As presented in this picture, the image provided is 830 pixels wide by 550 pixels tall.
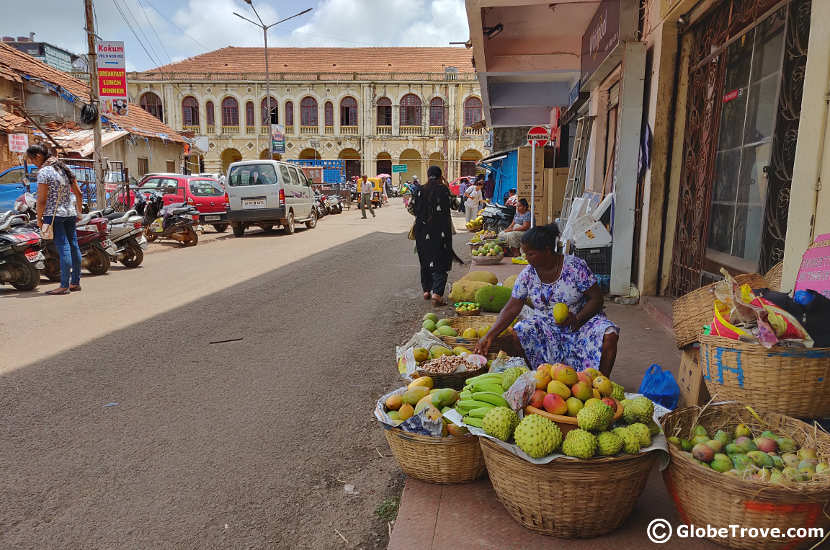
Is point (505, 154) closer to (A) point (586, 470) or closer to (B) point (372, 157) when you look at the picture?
(A) point (586, 470)

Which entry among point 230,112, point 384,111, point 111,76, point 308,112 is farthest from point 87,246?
point 230,112

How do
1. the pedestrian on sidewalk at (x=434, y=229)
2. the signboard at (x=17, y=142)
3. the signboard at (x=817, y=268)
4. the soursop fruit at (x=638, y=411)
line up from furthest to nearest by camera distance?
the signboard at (x=17, y=142)
the pedestrian on sidewalk at (x=434, y=229)
the signboard at (x=817, y=268)
the soursop fruit at (x=638, y=411)

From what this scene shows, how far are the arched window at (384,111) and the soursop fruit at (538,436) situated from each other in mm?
49956

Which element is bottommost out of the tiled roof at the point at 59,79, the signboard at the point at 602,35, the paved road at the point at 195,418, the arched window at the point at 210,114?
the paved road at the point at 195,418

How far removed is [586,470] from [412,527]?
80 cm

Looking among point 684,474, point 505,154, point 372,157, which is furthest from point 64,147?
point 372,157

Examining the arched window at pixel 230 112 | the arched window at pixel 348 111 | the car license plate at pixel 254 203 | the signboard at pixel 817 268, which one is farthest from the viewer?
the arched window at pixel 348 111

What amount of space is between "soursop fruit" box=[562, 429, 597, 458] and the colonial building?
4843cm

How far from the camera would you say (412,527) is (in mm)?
2410

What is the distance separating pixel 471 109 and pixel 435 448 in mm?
48864

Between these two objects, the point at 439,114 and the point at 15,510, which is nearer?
the point at 15,510

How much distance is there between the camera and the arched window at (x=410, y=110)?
161 ft

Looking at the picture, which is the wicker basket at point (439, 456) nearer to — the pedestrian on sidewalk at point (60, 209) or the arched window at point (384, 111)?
the pedestrian on sidewalk at point (60, 209)

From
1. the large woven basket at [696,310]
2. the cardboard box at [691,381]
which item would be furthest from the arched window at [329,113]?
the cardboard box at [691,381]
